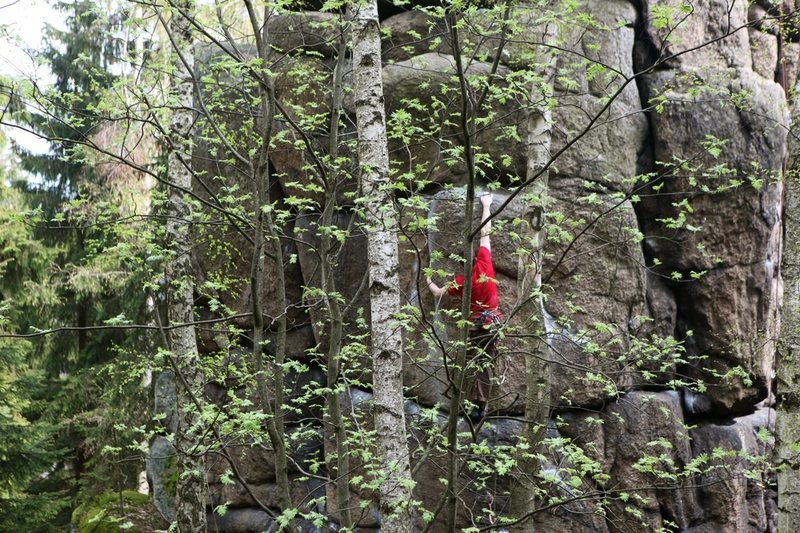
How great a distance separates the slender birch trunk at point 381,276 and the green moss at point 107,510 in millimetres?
7219

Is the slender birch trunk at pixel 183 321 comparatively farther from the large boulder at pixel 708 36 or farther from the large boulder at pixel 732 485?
the large boulder at pixel 708 36

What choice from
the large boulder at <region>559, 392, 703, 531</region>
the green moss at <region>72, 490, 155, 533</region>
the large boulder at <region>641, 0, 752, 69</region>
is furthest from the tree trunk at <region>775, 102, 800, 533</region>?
the green moss at <region>72, 490, 155, 533</region>

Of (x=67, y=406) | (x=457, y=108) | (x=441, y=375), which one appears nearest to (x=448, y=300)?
(x=441, y=375)

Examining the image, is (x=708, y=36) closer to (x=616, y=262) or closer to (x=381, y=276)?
(x=616, y=262)

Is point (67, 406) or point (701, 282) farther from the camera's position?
point (67, 406)

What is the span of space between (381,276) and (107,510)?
358 inches

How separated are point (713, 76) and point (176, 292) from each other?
763 cm

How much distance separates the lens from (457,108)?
818cm

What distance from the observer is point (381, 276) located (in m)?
5.09

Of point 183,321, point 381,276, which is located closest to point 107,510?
point 183,321

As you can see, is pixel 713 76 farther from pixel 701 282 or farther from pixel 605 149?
pixel 701 282

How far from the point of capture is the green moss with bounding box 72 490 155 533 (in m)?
11.4

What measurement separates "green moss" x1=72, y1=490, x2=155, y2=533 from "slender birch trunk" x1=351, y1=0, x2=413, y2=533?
23.7 ft

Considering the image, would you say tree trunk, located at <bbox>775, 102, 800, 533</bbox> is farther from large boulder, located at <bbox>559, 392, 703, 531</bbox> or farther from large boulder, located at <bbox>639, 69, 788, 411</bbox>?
large boulder, located at <bbox>639, 69, 788, 411</bbox>
